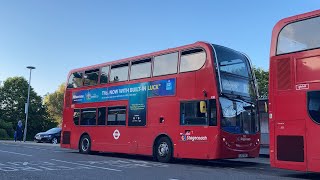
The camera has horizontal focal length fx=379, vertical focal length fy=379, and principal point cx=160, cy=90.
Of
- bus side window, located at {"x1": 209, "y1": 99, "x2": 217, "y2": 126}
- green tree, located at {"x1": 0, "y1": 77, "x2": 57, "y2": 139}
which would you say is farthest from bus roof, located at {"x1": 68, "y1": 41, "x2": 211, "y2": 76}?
green tree, located at {"x1": 0, "y1": 77, "x2": 57, "y2": 139}

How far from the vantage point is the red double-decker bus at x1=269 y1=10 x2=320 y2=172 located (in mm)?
9711

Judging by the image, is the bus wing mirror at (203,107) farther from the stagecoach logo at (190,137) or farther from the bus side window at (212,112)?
the stagecoach logo at (190,137)

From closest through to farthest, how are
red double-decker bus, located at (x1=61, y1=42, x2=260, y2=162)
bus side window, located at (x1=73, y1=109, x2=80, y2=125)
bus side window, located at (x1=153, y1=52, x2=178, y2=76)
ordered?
Result: red double-decker bus, located at (x1=61, y1=42, x2=260, y2=162), bus side window, located at (x1=153, y1=52, x2=178, y2=76), bus side window, located at (x1=73, y1=109, x2=80, y2=125)

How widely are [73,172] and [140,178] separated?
211cm

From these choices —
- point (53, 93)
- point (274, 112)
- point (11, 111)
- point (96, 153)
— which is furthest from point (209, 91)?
point (53, 93)

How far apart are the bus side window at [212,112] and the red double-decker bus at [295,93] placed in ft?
8.24

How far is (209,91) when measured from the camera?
1316cm

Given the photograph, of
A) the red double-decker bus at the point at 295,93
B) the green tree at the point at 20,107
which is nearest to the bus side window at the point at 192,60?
the red double-decker bus at the point at 295,93

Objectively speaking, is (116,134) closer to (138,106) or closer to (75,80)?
(138,106)

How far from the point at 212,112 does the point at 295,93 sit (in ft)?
11.3

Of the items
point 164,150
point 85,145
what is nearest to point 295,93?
point 164,150

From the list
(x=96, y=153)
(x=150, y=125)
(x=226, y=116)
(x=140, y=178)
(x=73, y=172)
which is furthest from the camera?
(x=96, y=153)

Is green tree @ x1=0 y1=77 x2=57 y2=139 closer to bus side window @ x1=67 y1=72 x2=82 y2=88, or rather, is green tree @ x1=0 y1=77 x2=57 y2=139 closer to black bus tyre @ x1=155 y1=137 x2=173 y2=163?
bus side window @ x1=67 y1=72 x2=82 y2=88

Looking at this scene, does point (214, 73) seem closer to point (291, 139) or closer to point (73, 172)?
point (291, 139)
